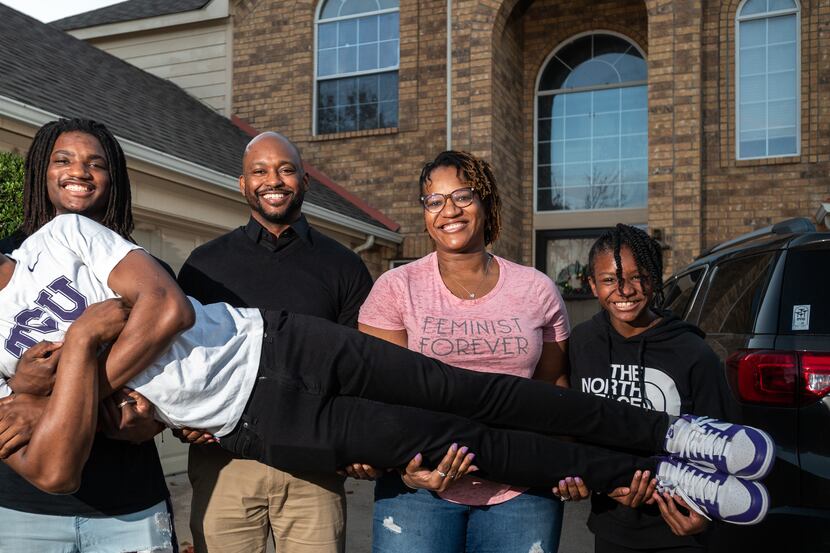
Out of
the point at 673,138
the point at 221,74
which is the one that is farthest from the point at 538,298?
the point at 221,74

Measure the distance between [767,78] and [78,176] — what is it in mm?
9238

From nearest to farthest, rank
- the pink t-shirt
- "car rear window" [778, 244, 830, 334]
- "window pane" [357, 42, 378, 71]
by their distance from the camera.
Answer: the pink t-shirt, "car rear window" [778, 244, 830, 334], "window pane" [357, 42, 378, 71]

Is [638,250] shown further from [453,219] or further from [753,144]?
[753,144]

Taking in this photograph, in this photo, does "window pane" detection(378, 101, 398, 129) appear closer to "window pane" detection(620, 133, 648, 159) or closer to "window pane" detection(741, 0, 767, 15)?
"window pane" detection(620, 133, 648, 159)

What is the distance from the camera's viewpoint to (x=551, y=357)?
2.51 metres

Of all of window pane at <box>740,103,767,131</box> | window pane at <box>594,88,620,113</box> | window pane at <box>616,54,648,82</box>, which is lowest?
window pane at <box>740,103,767,131</box>

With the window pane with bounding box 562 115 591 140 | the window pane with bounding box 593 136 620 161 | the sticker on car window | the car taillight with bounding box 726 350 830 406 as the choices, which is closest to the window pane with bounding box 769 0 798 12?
the window pane with bounding box 593 136 620 161

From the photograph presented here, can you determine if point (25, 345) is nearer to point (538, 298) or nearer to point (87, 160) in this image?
point (87, 160)

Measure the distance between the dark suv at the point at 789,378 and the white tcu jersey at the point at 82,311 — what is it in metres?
1.64

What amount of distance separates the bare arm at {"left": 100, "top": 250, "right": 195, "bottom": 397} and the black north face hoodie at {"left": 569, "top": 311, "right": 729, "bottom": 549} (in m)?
1.39

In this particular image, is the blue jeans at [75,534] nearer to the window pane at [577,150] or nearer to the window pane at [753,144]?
the window pane at [753,144]

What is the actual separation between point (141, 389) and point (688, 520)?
1.67 meters

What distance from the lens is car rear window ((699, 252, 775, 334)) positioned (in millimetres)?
3055

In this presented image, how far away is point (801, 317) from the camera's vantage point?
2811 millimetres
